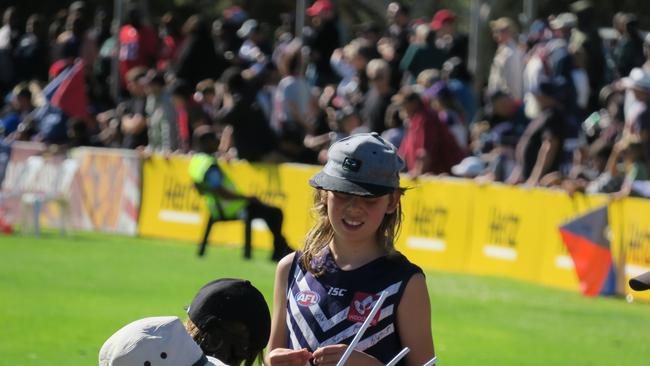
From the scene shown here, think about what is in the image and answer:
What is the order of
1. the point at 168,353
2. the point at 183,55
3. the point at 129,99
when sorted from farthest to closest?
the point at 129,99 < the point at 183,55 < the point at 168,353

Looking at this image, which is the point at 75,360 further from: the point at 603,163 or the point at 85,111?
the point at 85,111

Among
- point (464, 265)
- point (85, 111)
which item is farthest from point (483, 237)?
point (85, 111)

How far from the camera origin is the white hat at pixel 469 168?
67.2 ft

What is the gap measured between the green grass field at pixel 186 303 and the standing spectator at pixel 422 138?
1855 millimetres

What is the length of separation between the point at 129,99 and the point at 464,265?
10073 mm

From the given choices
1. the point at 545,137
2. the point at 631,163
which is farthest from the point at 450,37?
the point at 631,163

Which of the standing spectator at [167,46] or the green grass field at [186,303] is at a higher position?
the standing spectator at [167,46]

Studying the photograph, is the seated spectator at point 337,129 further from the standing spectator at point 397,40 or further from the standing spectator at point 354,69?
the standing spectator at point 397,40

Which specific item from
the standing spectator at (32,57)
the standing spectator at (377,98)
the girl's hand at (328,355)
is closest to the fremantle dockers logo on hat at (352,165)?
the girl's hand at (328,355)

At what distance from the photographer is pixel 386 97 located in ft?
71.5

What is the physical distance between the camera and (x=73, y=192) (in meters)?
25.1

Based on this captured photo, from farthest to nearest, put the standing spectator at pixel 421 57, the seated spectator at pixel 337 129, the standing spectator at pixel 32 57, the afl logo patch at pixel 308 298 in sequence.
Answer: the standing spectator at pixel 32 57, the standing spectator at pixel 421 57, the seated spectator at pixel 337 129, the afl logo patch at pixel 308 298

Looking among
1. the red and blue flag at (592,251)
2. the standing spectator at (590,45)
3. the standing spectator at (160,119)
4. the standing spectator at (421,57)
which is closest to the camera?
the red and blue flag at (592,251)

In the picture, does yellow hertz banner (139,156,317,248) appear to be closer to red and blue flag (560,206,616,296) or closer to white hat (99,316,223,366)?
red and blue flag (560,206,616,296)
